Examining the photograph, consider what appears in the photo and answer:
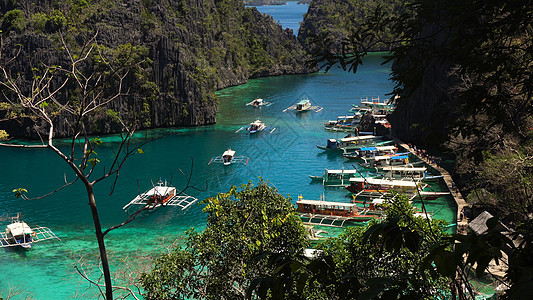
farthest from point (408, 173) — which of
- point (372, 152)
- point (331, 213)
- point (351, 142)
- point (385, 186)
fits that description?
point (351, 142)

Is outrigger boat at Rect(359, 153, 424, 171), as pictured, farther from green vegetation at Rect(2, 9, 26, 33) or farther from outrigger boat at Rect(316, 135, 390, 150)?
green vegetation at Rect(2, 9, 26, 33)

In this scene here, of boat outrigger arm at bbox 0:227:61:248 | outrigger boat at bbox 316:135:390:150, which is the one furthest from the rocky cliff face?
boat outrigger arm at bbox 0:227:61:248

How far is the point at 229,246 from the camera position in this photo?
14.6 meters

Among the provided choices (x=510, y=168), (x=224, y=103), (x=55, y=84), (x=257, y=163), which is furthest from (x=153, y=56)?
(x=510, y=168)

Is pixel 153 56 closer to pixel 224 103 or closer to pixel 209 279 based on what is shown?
pixel 224 103

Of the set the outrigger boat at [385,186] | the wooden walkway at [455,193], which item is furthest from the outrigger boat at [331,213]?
the wooden walkway at [455,193]

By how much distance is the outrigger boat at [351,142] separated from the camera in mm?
48156

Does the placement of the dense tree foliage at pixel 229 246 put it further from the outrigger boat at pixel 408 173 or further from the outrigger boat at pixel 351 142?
the outrigger boat at pixel 351 142

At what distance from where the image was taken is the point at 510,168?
20.4 metres

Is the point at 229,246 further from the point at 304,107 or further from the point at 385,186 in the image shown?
the point at 304,107

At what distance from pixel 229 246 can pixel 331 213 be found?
17.5 meters

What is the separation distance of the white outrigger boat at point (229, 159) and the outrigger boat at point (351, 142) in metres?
8.15

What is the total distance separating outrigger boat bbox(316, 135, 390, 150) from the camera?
158 feet

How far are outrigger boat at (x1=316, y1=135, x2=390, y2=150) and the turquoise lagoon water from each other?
1490 mm
